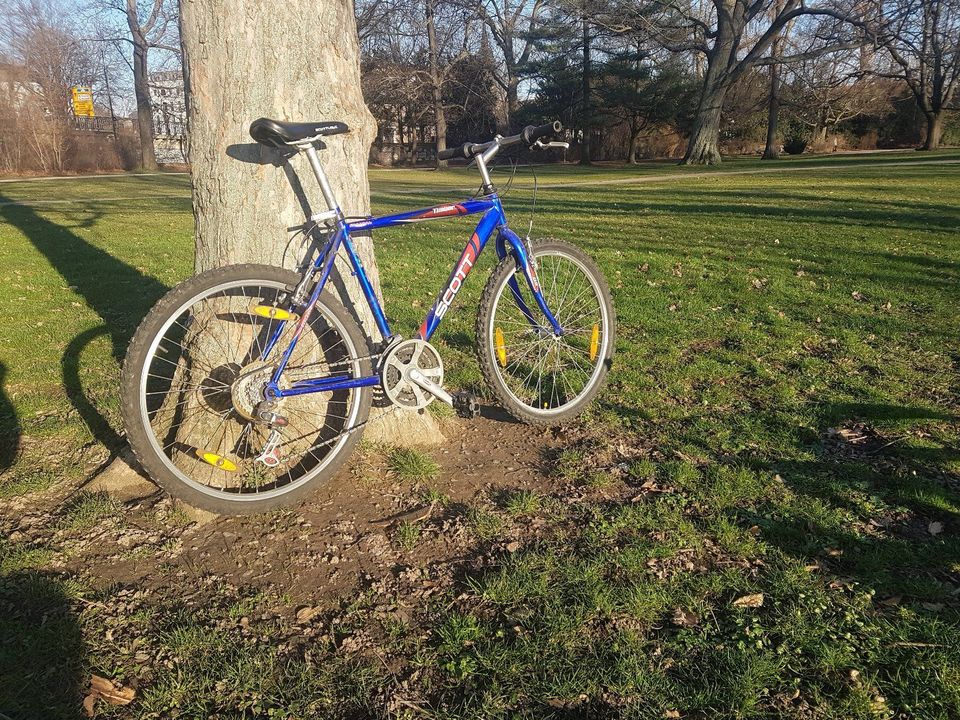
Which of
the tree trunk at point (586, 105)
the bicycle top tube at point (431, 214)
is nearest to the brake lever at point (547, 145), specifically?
the bicycle top tube at point (431, 214)

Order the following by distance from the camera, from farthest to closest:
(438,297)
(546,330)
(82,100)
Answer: (82,100), (546,330), (438,297)

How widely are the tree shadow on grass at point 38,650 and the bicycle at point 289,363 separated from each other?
1.84 ft

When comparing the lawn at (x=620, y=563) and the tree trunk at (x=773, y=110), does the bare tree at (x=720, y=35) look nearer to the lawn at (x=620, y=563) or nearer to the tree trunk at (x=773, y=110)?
the tree trunk at (x=773, y=110)

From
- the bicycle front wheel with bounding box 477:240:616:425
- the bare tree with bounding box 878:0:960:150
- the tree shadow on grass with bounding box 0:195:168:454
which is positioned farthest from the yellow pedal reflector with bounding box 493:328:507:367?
the bare tree with bounding box 878:0:960:150

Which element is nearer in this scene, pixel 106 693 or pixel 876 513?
pixel 106 693

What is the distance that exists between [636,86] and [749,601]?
42.1 m

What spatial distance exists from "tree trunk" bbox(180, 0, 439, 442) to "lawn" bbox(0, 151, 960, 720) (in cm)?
107

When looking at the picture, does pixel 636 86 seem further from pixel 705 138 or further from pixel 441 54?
pixel 441 54

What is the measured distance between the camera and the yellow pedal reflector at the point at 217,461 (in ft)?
9.28

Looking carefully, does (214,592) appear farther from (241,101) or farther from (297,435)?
(241,101)

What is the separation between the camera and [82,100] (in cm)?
3534

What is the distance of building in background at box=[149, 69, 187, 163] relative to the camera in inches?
1490

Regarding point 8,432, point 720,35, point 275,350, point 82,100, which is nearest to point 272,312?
point 275,350

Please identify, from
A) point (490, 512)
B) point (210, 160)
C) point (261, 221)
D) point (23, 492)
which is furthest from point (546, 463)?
point (23, 492)
